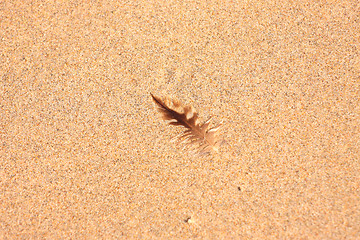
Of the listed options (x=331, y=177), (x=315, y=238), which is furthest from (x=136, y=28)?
(x=315, y=238)

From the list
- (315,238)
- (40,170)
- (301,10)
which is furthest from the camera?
(301,10)

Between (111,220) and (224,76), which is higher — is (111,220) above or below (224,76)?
below

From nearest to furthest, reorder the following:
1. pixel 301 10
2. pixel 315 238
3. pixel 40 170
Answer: pixel 315 238, pixel 40 170, pixel 301 10

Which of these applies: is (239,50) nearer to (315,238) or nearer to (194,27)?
(194,27)
